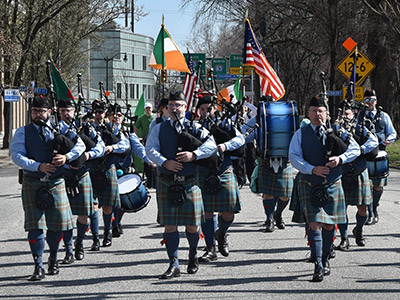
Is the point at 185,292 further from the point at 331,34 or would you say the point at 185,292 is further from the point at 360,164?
the point at 331,34

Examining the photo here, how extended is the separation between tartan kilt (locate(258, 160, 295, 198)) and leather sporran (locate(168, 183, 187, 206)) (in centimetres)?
320

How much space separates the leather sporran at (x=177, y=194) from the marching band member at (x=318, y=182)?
3.59 ft

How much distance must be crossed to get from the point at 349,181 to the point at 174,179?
2425mm

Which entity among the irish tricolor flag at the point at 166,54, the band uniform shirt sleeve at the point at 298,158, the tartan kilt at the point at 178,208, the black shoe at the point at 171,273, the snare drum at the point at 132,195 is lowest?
the black shoe at the point at 171,273

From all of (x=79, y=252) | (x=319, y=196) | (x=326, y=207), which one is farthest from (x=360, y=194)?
(x=79, y=252)

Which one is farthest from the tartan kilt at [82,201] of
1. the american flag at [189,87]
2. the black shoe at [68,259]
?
the american flag at [189,87]

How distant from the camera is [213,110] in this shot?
345 inches

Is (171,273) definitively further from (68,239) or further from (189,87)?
(189,87)

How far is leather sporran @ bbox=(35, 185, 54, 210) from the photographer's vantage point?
723 centimetres

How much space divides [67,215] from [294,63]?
4191 cm

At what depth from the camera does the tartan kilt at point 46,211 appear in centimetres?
728

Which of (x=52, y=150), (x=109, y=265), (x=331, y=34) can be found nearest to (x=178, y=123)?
(x=52, y=150)

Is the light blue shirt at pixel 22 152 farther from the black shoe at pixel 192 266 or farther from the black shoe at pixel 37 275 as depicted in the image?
the black shoe at pixel 192 266

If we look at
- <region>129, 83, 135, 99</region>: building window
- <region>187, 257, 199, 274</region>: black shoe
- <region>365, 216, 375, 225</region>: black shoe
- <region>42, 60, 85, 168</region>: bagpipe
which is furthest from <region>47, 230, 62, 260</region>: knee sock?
<region>129, 83, 135, 99</region>: building window
